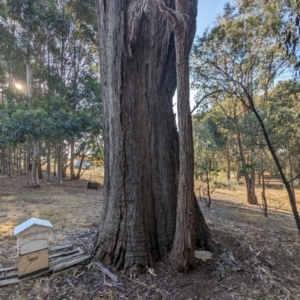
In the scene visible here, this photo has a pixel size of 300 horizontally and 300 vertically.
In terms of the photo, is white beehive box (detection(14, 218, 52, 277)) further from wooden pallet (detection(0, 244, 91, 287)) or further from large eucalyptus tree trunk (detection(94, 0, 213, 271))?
large eucalyptus tree trunk (detection(94, 0, 213, 271))

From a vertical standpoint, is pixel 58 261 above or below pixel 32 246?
below

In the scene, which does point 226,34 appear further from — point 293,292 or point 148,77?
point 293,292

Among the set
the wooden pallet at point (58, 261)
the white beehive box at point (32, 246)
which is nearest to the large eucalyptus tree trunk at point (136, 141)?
the wooden pallet at point (58, 261)

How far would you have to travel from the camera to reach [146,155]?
2.30m

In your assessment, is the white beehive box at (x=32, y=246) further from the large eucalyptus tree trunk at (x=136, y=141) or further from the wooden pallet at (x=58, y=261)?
the large eucalyptus tree trunk at (x=136, y=141)

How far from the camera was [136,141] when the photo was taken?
2268 mm

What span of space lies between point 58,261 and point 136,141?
138cm

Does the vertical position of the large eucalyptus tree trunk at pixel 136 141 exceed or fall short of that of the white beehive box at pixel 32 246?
it exceeds it

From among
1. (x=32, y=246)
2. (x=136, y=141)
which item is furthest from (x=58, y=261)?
(x=136, y=141)

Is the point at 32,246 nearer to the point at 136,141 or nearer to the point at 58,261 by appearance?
the point at 58,261

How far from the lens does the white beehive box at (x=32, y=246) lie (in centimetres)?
194

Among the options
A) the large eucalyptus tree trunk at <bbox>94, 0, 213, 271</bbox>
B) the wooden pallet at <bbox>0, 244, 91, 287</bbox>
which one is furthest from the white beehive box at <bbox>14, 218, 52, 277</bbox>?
the large eucalyptus tree trunk at <bbox>94, 0, 213, 271</bbox>

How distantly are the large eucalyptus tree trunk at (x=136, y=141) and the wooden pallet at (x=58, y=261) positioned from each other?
21cm

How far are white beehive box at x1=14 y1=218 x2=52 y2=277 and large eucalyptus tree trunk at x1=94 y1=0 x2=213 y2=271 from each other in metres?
0.51
